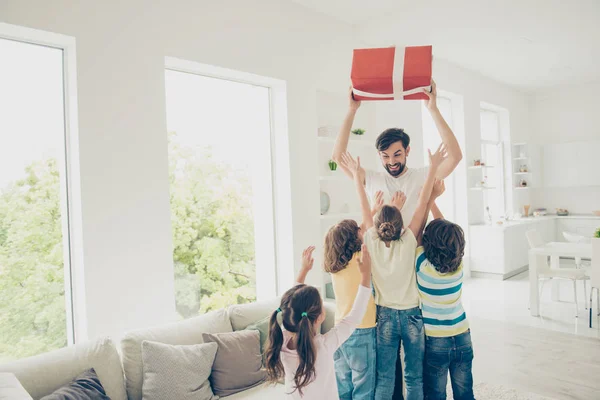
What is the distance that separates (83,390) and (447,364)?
161 cm

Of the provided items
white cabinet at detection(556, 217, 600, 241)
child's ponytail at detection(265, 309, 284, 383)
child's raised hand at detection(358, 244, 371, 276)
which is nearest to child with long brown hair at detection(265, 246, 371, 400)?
child's ponytail at detection(265, 309, 284, 383)

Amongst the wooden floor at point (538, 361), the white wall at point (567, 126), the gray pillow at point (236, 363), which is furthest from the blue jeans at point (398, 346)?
the white wall at point (567, 126)

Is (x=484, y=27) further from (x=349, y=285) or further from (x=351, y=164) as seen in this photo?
(x=349, y=285)

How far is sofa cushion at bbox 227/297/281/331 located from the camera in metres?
2.80

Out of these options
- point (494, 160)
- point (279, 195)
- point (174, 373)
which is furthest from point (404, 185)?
point (494, 160)

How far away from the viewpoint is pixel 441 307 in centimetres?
192

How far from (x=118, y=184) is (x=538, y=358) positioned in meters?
3.57

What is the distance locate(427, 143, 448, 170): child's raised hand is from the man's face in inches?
8.0

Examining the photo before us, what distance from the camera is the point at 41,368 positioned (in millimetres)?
2043

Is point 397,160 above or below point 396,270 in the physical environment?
above

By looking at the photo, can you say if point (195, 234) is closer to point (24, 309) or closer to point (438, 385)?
point (24, 309)

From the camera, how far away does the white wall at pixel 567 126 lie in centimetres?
879

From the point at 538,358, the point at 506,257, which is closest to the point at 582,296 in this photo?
the point at 506,257

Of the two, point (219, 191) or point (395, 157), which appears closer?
point (395, 157)
